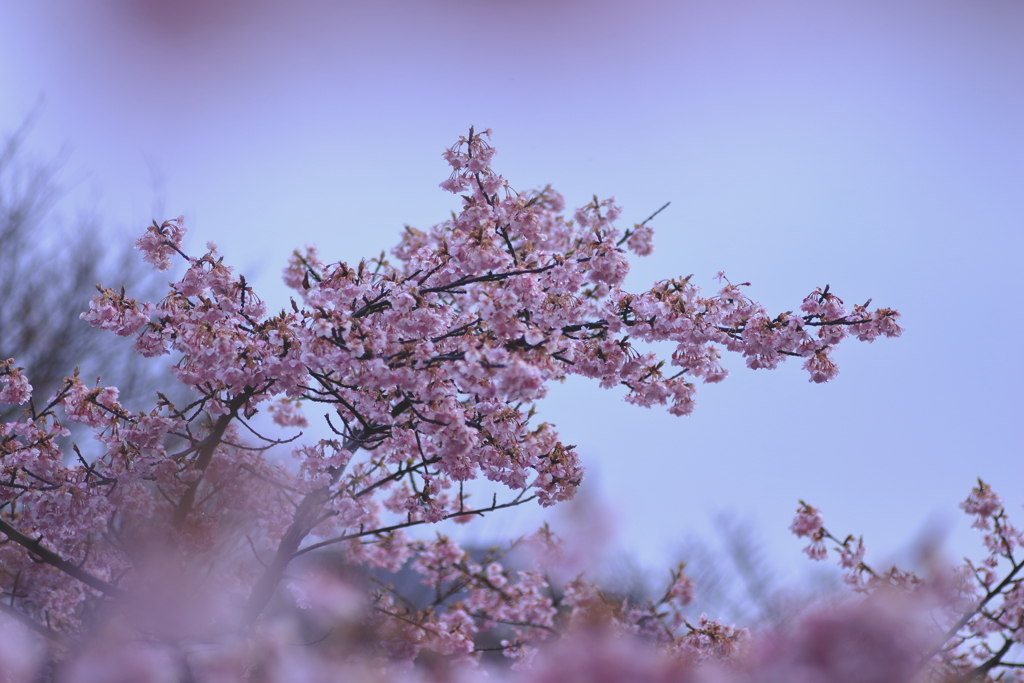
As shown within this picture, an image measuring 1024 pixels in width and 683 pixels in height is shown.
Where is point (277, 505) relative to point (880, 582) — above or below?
above

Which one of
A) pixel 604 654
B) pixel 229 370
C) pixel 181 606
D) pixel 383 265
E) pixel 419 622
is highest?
pixel 383 265

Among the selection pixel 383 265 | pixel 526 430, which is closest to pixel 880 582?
pixel 526 430

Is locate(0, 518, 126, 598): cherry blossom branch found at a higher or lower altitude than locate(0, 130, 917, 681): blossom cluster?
lower

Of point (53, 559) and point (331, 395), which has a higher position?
point (331, 395)

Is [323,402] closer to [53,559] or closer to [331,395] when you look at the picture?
[331,395]

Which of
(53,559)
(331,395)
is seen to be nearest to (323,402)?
(331,395)

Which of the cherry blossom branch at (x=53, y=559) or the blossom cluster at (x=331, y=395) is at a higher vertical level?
the blossom cluster at (x=331, y=395)

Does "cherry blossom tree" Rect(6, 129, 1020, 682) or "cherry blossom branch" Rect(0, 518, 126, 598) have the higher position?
"cherry blossom tree" Rect(6, 129, 1020, 682)

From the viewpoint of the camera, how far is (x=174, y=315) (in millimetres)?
4664

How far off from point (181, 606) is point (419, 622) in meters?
2.96

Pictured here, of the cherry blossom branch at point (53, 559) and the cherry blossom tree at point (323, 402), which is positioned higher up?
the cherry blossom tree at point (323, 402)

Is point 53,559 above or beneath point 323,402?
beneath

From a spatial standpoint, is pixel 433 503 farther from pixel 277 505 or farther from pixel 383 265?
pixel 383 265

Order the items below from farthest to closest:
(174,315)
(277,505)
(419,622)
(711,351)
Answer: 1. (419,622)
2. (277,505)
3. (711,351)
4. (174,315)
